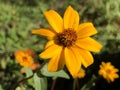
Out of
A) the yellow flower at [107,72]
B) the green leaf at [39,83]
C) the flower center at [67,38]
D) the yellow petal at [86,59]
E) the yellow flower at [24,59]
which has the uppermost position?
the flower center at [67,38]

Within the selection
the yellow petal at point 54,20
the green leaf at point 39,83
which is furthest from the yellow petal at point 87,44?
the green leaf at point 39,83

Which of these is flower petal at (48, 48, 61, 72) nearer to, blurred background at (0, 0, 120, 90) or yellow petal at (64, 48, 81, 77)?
yellow petal at (64, 48, 81, 77)

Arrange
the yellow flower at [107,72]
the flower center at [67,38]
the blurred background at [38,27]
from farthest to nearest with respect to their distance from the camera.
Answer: the blurred background at [38,27], the yellow flower at [107,72], the flower center at [67,38]

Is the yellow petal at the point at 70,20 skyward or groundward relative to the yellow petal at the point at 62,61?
skyward

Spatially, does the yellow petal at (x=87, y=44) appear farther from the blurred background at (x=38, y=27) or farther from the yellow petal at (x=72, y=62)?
the blurred background at (x=38, y=27)

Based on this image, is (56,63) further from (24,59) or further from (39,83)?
(24,59)

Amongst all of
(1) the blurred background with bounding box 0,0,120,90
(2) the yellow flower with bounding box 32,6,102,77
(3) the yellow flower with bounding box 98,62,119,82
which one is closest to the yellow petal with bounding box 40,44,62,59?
(2) the yellow flower with bounding box 32,6,102,77
